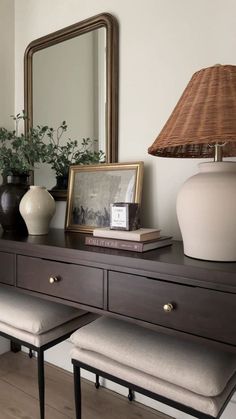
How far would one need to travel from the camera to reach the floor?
163cm

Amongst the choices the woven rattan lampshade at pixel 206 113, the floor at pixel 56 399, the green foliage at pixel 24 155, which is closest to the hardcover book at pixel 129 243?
the woven rattan lampshade at pixel 206 113

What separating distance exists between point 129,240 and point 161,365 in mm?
410

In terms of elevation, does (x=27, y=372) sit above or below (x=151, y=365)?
below

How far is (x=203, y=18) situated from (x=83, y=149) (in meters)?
0.80

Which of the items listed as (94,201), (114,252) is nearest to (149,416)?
(114,252)

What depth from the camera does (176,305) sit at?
1.03 metres

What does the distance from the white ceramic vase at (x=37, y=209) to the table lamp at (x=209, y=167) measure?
2.41 ft

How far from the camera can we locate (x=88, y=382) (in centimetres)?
190

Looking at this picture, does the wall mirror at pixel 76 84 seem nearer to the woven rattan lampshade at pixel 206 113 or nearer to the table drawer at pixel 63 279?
the table drawer at pixel 63 279

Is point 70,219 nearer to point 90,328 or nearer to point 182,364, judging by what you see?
point 90,328

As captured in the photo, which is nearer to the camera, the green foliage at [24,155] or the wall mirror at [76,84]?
the wall mirror at [76,84]

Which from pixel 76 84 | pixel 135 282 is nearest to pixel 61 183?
pixel 76 84

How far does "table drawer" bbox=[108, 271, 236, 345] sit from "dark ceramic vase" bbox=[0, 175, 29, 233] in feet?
2.57

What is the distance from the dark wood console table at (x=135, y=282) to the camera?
953 millimetres
